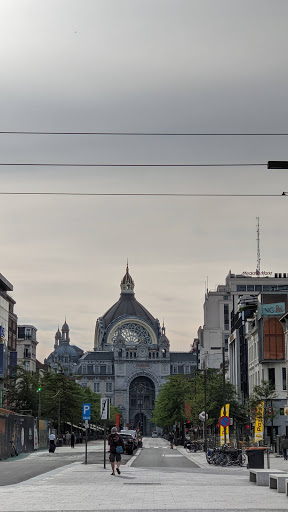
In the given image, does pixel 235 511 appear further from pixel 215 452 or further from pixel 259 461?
pixel 215 452

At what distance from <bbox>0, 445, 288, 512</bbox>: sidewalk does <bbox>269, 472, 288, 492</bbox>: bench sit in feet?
0.83

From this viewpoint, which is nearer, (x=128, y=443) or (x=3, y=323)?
(x=128, y=443)

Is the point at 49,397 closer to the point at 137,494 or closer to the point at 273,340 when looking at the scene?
the point at 273,340

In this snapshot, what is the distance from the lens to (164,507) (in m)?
20.5

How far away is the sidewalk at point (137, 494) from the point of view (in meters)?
20.6

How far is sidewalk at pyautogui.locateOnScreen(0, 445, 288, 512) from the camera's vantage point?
20.6 metres

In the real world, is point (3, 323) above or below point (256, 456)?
above

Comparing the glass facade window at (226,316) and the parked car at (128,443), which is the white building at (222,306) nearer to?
the glass facade window at (226,316)

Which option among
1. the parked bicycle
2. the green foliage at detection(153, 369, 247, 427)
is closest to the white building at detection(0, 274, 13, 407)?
the green foliage at detection(153, 369, 247, 427)

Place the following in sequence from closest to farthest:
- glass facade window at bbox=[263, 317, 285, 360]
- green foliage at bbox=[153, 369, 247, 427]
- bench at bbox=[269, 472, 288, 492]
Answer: bench at bbox=[269, 472, 288, 492] < glass facade window at bbox=[263, 317, 285, 360] < green foliage at bbox=[153, 369, 247, 427]

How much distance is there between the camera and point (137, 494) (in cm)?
2519

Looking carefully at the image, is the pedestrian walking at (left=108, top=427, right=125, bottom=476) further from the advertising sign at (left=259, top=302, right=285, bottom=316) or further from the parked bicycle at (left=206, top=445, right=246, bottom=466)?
the advertising sign at (left=259, top=302, right=285, bottom=316)

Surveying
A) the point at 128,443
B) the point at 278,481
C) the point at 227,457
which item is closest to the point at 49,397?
the point at 128,443

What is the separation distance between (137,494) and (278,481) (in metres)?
4.09
